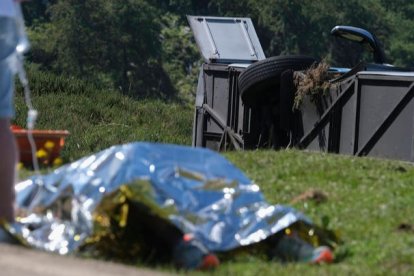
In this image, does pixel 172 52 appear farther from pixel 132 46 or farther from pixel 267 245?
pixel 267 245

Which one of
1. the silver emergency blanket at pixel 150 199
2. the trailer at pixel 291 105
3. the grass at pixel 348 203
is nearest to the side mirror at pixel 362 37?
the trailer at pixel 291 105

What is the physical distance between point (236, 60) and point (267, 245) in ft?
34.2

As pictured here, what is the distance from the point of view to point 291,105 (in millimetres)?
15359

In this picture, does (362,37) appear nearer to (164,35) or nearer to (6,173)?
(6,173)

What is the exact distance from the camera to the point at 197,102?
1819cm

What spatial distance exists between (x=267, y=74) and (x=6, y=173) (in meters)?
7.93

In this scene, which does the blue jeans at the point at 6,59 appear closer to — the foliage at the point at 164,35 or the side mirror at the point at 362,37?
the side mirror at the point at 362,37

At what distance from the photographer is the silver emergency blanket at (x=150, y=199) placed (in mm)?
7496

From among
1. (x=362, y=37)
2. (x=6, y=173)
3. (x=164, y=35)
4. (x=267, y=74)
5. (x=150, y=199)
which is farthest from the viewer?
(x=164, y=35)

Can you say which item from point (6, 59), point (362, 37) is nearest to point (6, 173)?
point (6, 59)

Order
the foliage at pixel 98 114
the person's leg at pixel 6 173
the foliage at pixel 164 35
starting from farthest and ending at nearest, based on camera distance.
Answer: the foliage at pixel 164 35 < the foliage at pixel 98 114 < the person's leg at pixel 6 173

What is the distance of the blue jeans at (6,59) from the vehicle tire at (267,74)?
25.3ft

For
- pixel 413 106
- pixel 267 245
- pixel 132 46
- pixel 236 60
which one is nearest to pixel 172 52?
pixel 132 46

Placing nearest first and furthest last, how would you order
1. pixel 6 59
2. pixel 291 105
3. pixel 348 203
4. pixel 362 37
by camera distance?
pixel 6 59
pixel 348 203
pixel 291 105
pixel 362 37
